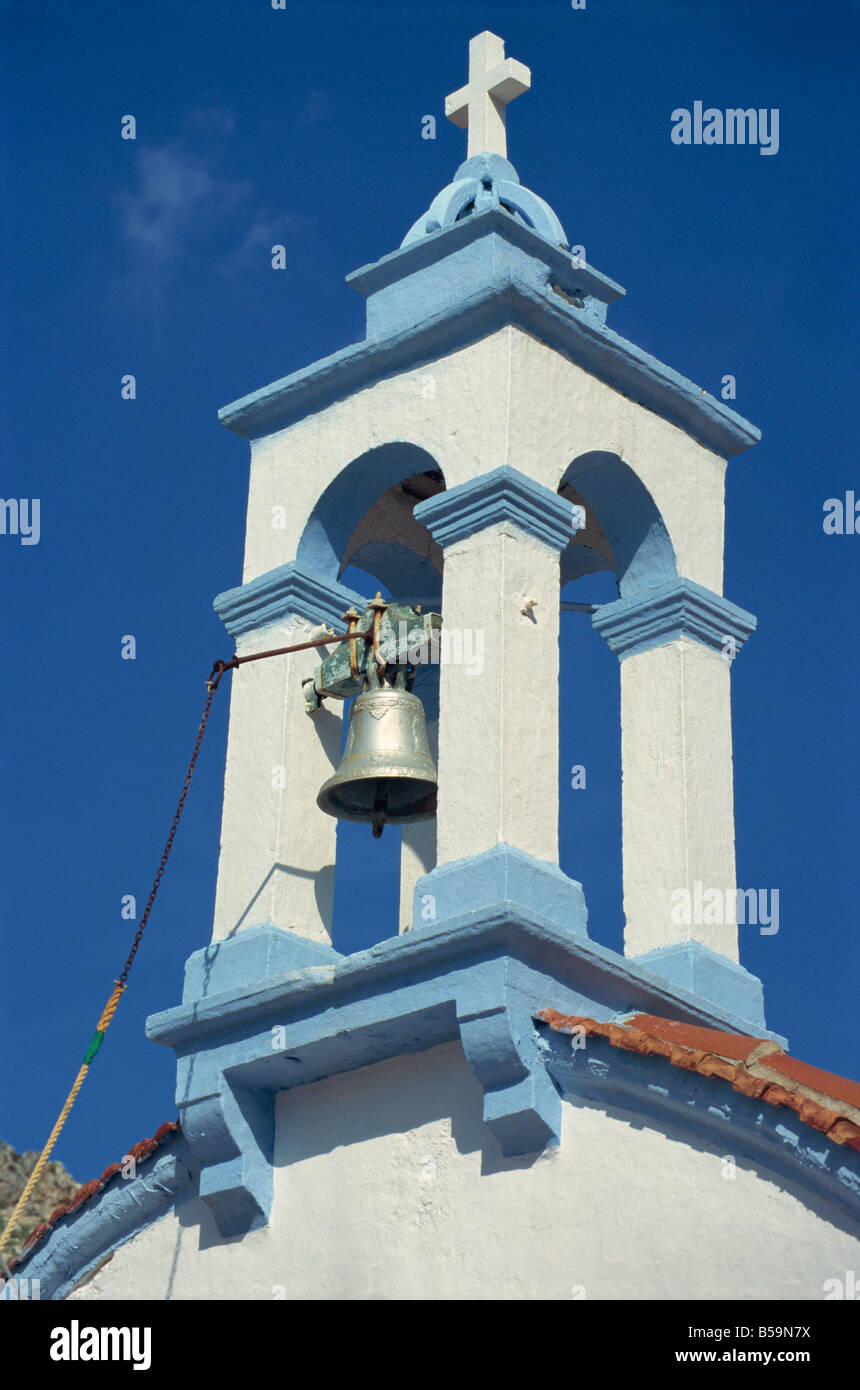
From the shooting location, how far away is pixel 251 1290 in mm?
9070

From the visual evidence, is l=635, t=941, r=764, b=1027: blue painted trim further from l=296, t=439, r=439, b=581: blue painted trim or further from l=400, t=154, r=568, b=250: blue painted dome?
l=400, t=154, r=568, b=250: blue painted dome

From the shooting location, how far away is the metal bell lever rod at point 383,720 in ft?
31.6

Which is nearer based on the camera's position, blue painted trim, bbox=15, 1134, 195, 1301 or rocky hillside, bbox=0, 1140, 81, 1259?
blue painted trim, bbox=15, 1134, 195, 1301

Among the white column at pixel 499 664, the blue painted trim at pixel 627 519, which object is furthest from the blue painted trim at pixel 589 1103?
the blue painted trim at pixel 627 519

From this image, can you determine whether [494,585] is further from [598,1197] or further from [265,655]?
[598,1197]

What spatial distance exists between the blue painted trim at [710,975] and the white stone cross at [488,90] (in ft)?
13.4

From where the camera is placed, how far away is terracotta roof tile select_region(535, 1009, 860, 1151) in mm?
7699

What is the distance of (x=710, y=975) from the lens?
9500 millimetres

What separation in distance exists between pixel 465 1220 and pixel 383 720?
2.22 meters

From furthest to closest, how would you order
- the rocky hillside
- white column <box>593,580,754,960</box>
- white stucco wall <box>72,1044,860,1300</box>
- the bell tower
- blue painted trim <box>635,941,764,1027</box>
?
the rocky hillside < white column <box>593,580,754,960</box> < blue painted trim <box>635,941,764,1027</box> < the bell tower < white stucco wall <box>72,1044,860,1300</box>

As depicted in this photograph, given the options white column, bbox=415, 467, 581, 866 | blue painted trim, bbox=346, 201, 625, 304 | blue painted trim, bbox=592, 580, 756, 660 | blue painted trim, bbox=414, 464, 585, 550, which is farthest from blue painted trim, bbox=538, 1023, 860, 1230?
blue painted trim, bbox=346, 201, 625, 304

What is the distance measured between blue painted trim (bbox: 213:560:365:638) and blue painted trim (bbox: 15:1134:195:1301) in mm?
2332

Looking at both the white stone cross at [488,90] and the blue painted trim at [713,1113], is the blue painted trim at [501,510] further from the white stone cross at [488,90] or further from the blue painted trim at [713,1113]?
the white stone cross at [488,90]
